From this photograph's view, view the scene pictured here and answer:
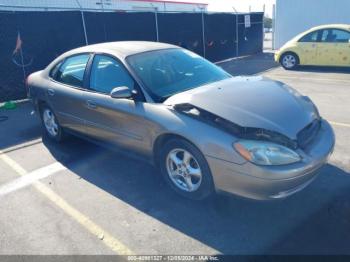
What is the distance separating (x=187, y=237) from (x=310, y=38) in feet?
33.1

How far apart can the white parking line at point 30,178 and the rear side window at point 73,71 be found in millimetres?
1184

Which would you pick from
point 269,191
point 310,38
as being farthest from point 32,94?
point 310,38

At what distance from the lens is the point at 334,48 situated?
10.6 metres

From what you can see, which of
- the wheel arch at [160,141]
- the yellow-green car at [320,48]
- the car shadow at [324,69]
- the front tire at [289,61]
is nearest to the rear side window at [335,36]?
the yellow-green car at [320,48]

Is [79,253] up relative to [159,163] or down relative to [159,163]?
down

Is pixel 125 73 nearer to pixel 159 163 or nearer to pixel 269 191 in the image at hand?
pixel 159 163

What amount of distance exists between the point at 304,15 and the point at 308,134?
632 inches

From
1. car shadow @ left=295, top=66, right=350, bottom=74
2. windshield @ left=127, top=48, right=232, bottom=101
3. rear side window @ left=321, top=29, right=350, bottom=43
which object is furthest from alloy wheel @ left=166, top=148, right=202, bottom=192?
rear side window @ left=321, top=29, right=350, bottom=43

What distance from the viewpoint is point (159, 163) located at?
3.74 m

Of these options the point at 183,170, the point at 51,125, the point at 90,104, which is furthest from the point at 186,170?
the point at 51,125

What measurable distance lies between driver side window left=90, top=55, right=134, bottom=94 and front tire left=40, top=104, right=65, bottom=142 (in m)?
1.31

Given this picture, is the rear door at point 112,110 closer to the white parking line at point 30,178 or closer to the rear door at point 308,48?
the white parking line at point 30,178

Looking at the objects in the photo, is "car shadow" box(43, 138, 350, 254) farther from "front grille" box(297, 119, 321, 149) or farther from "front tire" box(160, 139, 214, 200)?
"front grille" box(297, 119, 321, 149)

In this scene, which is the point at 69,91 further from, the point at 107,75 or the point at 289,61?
the point at 289,61
